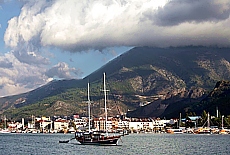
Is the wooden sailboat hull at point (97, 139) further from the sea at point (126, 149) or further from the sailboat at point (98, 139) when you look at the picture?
the sea at point (126, 149)

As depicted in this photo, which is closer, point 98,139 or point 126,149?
point 126,149

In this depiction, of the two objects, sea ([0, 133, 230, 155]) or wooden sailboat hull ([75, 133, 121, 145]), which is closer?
sea ([0, 133, 230, 155])

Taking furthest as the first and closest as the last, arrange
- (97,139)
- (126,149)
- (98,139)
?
(97,139) < (98,139) < (126,149)

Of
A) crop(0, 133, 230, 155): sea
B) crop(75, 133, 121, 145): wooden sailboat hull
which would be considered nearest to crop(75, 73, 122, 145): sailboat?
crop(75, 133, 121, 145): wooden sailboat hull

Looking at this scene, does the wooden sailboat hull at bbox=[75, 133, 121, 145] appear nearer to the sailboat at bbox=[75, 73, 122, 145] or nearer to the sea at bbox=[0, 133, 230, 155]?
the sailboat at bbox=[75, 73, 122, 145]

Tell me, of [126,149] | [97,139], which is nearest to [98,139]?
[97,139]

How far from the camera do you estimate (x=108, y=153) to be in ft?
282

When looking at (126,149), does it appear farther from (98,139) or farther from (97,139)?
(97,139)

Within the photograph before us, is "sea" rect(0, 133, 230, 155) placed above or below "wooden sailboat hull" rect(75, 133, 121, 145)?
below

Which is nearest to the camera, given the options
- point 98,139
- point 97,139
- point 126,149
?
point 126,149

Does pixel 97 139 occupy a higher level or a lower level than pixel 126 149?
higher

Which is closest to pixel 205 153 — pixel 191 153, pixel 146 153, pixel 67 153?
pixel 191 153

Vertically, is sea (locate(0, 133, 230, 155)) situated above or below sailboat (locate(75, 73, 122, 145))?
below

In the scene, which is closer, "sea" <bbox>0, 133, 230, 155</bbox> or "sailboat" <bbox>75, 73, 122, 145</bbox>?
"sea" <bbox>0, 133, 230, 155</bbox>
